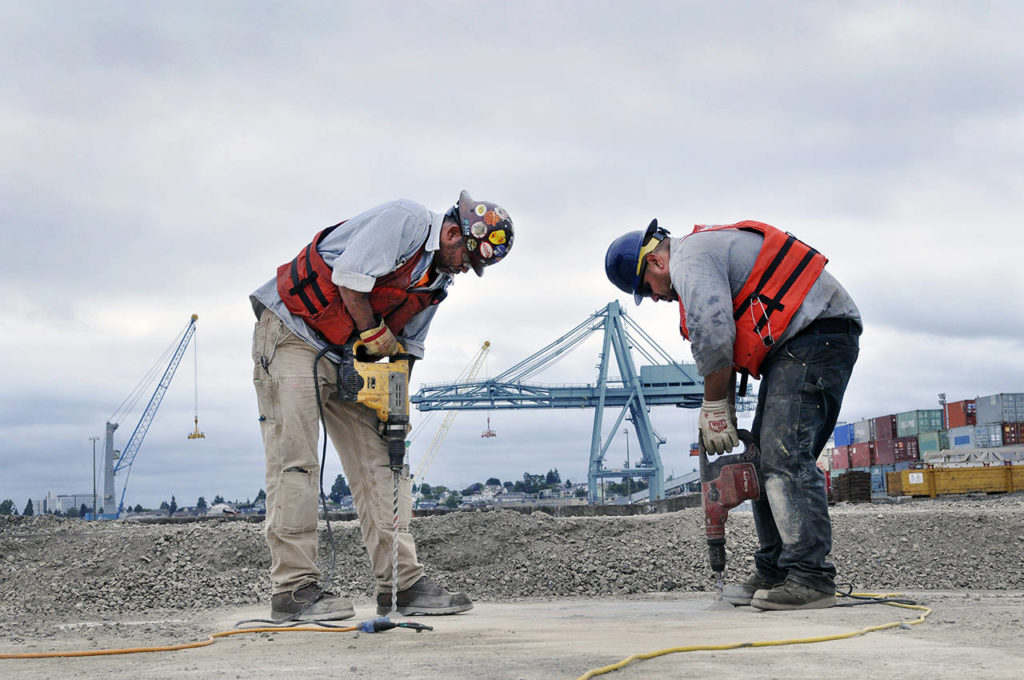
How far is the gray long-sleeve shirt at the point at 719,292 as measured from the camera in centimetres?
454

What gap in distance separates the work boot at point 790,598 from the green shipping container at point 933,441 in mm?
38830

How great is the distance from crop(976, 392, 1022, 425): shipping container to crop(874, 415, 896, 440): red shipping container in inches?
174

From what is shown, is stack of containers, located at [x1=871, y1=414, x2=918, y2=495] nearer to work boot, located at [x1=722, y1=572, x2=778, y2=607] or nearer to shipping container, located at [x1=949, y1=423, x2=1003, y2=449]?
shipping container, located at [x1=949, y1=423, x2=1003, y2=449]

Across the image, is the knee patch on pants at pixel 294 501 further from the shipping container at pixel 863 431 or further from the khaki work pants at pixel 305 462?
the shipping container at pixel 863 431

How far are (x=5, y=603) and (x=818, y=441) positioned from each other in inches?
256

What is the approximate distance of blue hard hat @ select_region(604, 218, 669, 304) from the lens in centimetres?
496

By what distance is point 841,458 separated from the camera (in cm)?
4553

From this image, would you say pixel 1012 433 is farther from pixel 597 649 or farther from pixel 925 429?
pixel 597 649

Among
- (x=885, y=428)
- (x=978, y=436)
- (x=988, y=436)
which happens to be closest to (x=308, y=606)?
(x=988, y=436)

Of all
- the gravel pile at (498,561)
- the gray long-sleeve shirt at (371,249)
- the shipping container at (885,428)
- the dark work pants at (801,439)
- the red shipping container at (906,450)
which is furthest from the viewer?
the shipping container at (885,428)

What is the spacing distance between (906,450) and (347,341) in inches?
1606

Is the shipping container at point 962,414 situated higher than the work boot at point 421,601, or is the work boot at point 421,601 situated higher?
the shipping container at point 962,414

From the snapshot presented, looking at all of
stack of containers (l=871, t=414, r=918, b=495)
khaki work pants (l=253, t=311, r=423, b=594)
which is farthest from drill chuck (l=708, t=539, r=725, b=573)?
stack of containers (l=871, t=414, r=918, b=495)

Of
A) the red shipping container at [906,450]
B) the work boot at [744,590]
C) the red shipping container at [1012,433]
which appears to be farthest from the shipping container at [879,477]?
the work boot at [744,590]
